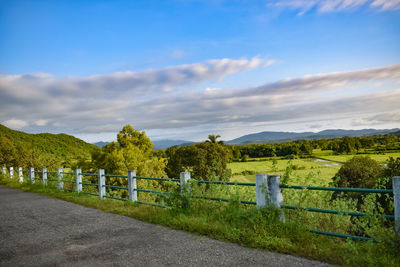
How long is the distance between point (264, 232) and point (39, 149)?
7951cm

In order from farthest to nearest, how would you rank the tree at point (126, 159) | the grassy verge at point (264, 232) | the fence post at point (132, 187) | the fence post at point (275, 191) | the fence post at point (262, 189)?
the tree at point (126, 159) < the fence post at point (132, 187) < the fence post at point (262, 189) < the fence post at point (275, 191) < the grassy verge at point (264, 232)

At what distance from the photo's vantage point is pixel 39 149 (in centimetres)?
7425

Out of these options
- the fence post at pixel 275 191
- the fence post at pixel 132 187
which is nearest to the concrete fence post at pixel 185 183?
the fence post at pixel 275 191

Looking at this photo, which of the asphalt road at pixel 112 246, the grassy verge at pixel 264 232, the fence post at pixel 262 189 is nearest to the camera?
the grassy verge at pixel 264 232

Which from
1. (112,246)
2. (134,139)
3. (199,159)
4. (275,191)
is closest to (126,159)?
(134,139)

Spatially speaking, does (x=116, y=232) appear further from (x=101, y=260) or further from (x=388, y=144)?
(x=388, y=144)

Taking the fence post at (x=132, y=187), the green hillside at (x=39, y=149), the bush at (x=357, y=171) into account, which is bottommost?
the bush at (x=357, y=171)

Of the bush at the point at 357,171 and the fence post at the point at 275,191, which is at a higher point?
the fence post at the point at 275,191

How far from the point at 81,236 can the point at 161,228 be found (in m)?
1.69

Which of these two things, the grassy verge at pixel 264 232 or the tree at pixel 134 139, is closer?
the grassy verge at pixel 264 232

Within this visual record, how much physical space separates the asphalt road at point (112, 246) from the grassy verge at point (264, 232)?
0.82 feet

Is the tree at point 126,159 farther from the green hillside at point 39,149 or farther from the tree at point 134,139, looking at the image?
the green hillside at point 39,149

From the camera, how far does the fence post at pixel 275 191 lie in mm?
6000

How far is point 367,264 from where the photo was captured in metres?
4.24
